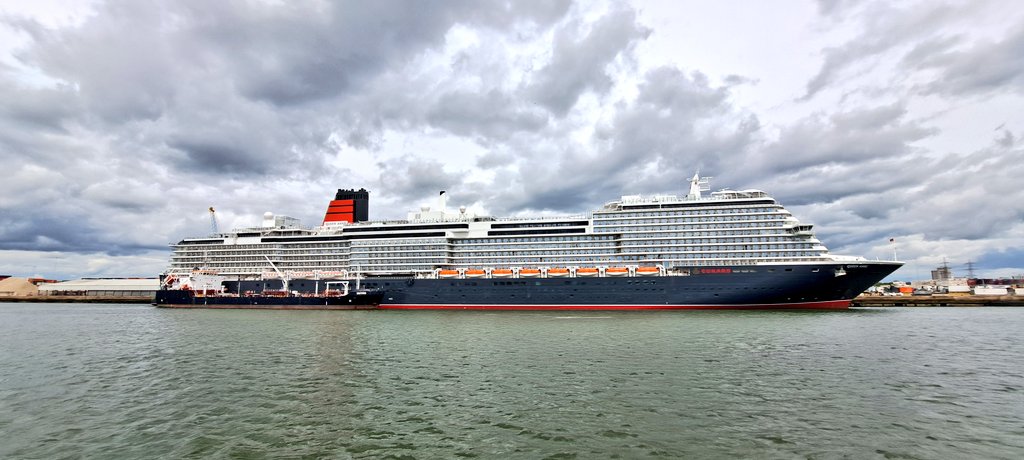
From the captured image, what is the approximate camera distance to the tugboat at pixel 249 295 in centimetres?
7469

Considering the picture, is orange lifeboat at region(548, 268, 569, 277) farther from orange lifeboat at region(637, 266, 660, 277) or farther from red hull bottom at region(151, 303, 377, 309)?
red hull bottom at region(151, 303, 377, 309)

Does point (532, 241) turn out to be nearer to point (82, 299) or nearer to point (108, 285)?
point (82, 299)

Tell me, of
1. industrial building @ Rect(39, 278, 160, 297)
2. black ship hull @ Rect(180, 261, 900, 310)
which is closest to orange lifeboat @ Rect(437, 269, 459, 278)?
black ship hull @ Rect(180, 261, 900, 310)

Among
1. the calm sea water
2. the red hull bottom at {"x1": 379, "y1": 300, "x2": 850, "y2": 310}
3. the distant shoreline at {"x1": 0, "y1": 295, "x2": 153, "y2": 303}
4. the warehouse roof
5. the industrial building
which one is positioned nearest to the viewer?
the calm sea water

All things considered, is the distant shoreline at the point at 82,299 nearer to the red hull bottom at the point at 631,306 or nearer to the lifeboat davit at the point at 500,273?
the red hull bottom at the point at 631,306

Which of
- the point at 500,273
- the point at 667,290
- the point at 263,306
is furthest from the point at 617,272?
the point at 263,306

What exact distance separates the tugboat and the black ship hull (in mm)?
4794

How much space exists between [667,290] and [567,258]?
633 inches

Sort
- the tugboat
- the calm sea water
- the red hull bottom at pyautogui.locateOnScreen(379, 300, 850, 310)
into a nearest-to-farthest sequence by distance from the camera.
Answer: the calm sea water < the red hull bottom at pyautogui.locateOnScreen(379, 300, 850, 310) < the tugboat

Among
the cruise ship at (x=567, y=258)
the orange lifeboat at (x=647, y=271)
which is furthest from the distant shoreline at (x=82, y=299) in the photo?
the orange lifeboat at (x=647, y=271)

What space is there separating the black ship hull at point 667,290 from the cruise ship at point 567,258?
0.14m

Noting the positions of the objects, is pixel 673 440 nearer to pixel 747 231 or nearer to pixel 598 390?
pixel 598 390

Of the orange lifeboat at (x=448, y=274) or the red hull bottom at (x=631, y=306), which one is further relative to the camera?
the orange lifeboat at (x=448, y=274)

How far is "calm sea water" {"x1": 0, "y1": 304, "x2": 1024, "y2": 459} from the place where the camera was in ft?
40.4
